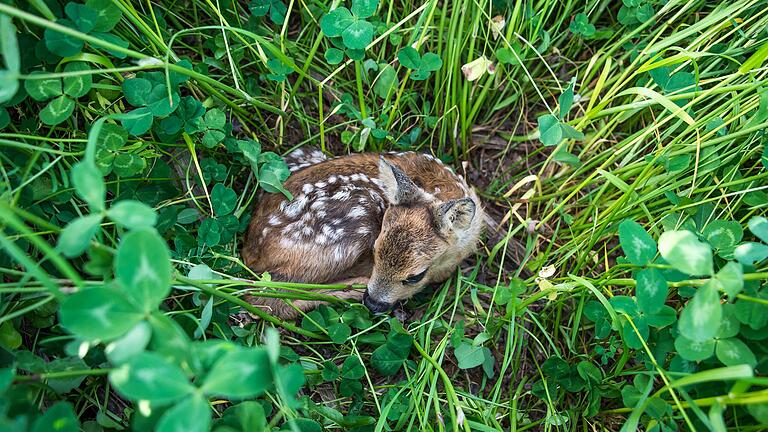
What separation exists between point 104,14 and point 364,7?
117 cm

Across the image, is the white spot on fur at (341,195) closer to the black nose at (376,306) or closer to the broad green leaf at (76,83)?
the black nose at (376,306)

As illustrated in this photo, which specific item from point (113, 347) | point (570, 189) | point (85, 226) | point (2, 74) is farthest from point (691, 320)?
point (2, 74)

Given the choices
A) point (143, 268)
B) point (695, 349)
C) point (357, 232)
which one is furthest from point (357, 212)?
point (695, 349)

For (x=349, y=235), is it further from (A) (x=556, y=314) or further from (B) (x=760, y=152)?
(B) (x=760, y=152)

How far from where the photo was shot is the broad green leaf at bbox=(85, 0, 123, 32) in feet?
7.45

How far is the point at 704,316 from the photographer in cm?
171

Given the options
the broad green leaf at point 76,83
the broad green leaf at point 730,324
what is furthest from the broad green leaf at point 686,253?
the broad green leaf at point 76,83

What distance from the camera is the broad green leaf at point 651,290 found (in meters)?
1.93

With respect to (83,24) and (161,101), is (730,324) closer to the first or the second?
(161,101)

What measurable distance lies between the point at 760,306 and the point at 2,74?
2603mm

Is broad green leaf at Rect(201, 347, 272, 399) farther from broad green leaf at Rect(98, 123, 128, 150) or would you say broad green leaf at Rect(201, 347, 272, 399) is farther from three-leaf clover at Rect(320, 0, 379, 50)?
three-leaf clover at Rect(320, 0, 379, 50)

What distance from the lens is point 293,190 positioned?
2963 millimetres

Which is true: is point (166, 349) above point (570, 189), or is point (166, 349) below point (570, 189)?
above

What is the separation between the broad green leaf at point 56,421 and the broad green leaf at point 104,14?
1.53 metres
